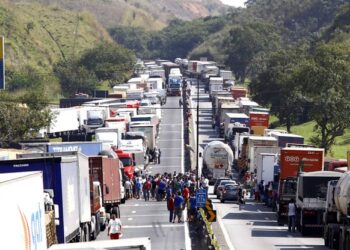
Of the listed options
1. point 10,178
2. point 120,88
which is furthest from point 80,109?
point 10,178

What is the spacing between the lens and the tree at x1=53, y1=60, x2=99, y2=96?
179625mm

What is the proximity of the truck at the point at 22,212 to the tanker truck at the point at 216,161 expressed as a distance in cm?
4807

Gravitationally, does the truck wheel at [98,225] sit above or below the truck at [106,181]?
below

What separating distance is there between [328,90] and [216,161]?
961 inches

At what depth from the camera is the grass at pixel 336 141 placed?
301ft

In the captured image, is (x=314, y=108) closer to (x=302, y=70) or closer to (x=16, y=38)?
(x=302, y=70)

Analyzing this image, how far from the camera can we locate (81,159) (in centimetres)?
3450

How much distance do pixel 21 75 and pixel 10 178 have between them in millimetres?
149455

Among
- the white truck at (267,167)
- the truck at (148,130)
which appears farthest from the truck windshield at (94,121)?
the white truck at (267,167)

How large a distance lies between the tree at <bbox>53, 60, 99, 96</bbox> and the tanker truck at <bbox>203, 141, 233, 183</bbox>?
106066mm

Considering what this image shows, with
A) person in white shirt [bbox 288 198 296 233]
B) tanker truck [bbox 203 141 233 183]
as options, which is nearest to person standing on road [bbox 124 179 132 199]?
tanker truck [bbox 203 141 233 183]

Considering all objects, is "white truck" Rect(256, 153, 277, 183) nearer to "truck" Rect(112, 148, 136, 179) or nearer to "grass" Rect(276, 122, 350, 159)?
"truck" Rect(112, 148, 136, 179)

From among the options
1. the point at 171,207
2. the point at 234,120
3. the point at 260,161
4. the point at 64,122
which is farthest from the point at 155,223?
the point at 64,122

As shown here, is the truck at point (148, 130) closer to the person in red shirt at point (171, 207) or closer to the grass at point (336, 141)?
the grass at point (336, 141)
